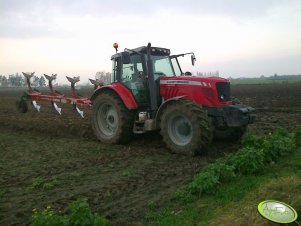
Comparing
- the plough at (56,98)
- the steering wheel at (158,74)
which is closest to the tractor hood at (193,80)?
the steering wheel at (158,74)

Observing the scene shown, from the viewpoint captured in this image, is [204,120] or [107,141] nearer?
[204,120]

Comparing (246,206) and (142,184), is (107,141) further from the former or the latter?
(246,206)

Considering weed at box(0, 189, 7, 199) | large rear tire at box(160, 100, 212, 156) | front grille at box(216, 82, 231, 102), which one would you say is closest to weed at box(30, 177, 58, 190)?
weed at box(0, 189, 7, 199)

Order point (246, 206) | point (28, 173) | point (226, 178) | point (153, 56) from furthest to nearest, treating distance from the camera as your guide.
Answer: point (153, 56) < point (28, 173) < point (226, 178) < point (246, 206)

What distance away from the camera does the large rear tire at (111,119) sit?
9.88 metres

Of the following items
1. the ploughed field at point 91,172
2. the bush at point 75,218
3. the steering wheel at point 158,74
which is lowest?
the ploughed field at point 91,172

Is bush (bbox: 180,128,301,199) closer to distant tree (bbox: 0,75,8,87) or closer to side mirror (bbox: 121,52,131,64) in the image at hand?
side mirror (bbox: 121,52,131,64)

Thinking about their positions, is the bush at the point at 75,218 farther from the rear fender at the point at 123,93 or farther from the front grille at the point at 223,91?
the rear fender at the point at 123,93

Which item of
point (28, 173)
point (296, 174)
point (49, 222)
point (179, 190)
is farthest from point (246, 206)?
point (28, 173)

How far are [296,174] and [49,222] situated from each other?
4.31 meters

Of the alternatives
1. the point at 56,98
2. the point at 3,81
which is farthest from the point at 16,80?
the point at 56,98

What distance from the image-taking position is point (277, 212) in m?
4.05

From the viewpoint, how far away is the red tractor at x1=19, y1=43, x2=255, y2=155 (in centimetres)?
859

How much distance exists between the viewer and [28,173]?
7125 mm
